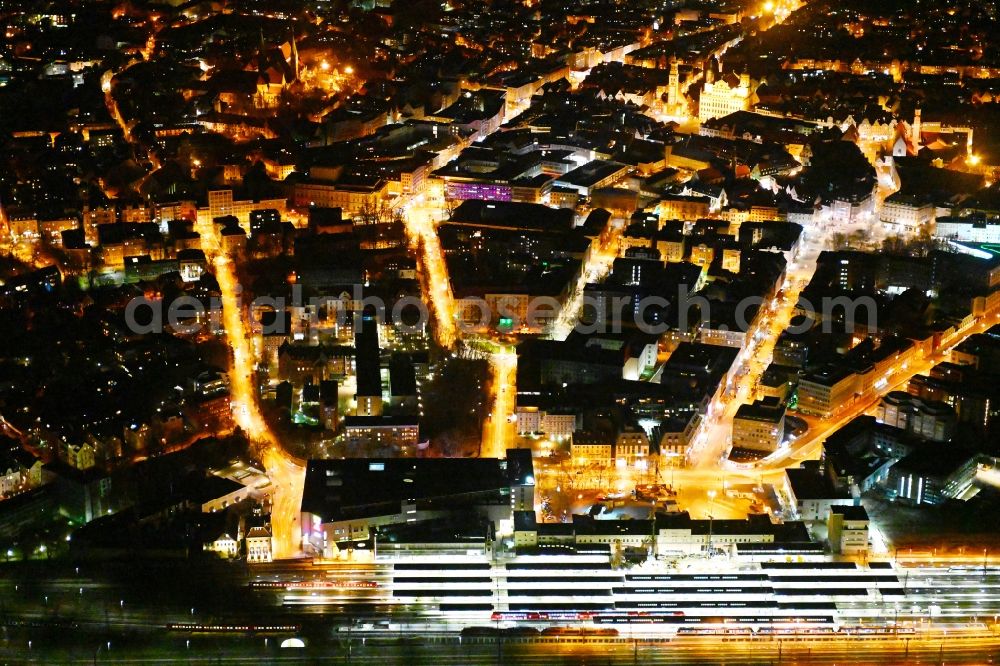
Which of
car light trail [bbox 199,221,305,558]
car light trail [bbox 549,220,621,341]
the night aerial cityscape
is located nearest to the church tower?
the night aerial cityscape

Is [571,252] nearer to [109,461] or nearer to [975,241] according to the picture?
[975,241]

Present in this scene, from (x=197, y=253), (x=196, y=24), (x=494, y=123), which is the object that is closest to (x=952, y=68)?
(x=494, y=123)

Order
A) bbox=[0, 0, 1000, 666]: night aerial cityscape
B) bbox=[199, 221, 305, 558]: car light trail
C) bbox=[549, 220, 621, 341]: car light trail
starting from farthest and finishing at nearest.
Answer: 1. bbox=[549, 220, 621, 341]: car light trail
2. bbox=[199, 221, 305, 558]: car light trail
3. bbox=[0, 0, 1000, 666]: night aerial cityscape

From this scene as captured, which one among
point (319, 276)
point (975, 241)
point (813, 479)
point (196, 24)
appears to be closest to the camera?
point (813, 479)

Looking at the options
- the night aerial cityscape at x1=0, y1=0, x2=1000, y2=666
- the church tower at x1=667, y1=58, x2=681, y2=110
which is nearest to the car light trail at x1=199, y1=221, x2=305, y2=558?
the night aerial cityscape at x1=0, y1=0, x2=1000, y2=666

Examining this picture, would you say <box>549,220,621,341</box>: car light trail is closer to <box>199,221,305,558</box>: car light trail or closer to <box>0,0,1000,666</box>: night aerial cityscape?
<box>0,0,1000,666</box>: night aerial cityscape

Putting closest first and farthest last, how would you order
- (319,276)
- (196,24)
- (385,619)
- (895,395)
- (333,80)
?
(385,619) < (895,395) < (319,276) < (333,80) < (196,24)

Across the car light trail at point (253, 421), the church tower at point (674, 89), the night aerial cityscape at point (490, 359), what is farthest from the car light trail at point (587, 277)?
the church tower at point (674, 89)

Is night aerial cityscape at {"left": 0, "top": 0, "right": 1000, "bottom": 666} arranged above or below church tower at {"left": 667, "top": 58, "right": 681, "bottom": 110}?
below

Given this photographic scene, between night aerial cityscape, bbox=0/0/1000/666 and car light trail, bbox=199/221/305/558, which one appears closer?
night aerial cityscape, bbox=0/0/1000/666

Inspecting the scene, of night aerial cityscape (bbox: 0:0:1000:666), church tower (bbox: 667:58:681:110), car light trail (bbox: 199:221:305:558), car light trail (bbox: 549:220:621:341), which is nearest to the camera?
night aerial cityscape (bbox: 0:0:1000:666)
